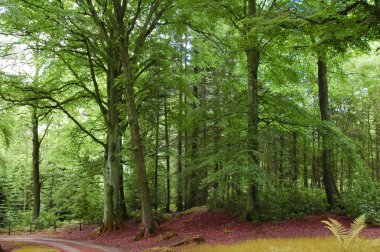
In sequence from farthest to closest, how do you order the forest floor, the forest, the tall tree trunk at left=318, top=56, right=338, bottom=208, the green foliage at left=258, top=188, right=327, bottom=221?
the tall tree trunk at left=318, top=56, right=338, bottom=208, the green foliage at left=258, top=188, right=327, bottom=221, the forest, the forest floor

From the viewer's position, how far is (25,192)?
39531mm


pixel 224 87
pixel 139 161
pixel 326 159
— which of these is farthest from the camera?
pixel 224 87

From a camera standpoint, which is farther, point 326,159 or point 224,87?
point 224,87

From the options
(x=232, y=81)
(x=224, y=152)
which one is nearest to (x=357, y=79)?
(x=232, y=81)

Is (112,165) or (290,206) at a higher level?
(112,165)

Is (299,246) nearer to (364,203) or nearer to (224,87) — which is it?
(364,203)

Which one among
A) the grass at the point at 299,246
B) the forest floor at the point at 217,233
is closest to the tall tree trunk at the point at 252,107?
the forest floor at the point at 217,233

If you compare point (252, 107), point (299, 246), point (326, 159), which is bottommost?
point (299, 246)

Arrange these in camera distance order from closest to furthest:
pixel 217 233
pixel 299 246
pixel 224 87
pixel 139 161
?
pixel 299 246, pixel 217 233, pixel 139 161, pixel 224 87

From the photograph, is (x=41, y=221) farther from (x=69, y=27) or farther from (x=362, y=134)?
(x=362, y=134)

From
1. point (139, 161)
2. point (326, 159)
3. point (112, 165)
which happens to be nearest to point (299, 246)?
point (326, 159)

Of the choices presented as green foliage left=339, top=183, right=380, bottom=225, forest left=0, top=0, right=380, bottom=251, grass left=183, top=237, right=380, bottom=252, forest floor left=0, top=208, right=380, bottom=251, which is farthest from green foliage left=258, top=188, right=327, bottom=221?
grass left=183, top=237, right=380, bottom=252

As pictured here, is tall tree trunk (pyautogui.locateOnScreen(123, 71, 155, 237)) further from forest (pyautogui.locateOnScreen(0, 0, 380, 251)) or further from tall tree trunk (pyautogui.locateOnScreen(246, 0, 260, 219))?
tall tree trunk (pyautogui.locateOnScreen(246, 0, 260, 219))

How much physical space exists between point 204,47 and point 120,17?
611 centimetres
